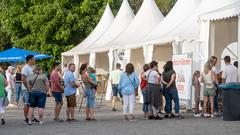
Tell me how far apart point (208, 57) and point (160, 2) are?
5099 cm

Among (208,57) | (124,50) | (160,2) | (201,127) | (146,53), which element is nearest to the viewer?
(201,127)

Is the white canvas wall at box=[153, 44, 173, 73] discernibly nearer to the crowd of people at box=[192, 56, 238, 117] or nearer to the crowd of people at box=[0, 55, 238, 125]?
the crowd of people at box=[0, 55, 238, 125]

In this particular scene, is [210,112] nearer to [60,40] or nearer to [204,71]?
[204,71]

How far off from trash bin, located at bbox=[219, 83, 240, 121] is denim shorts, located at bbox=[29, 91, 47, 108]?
5.06 meters

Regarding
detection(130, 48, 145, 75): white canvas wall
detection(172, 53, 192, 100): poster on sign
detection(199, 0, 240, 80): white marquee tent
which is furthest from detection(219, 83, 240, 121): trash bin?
detection(130, 48, 145, 75): white canvas wall

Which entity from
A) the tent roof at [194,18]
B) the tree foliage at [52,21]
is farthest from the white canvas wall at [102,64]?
the tent roof at [194,18]

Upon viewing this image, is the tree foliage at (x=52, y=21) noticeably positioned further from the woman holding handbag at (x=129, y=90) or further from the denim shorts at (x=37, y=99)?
the denim shorts at (x=37, y=99)

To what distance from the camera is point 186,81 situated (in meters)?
20.6

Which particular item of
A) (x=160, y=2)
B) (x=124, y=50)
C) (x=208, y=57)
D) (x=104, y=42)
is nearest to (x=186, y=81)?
(x=208, y=57)

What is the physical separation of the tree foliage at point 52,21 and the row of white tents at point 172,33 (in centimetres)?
877

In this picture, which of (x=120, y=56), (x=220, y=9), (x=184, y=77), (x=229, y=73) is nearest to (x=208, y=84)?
(x=229, y=73)

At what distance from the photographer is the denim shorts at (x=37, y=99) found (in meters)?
16.8

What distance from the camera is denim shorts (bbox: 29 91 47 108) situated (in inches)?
660

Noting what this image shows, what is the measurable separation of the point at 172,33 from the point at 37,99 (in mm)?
8196
